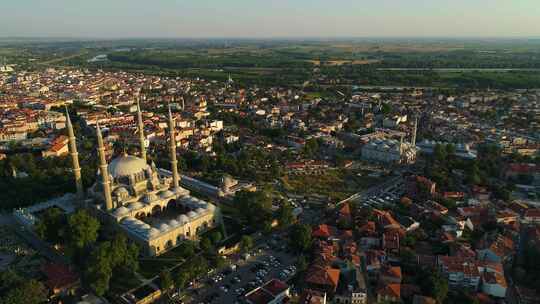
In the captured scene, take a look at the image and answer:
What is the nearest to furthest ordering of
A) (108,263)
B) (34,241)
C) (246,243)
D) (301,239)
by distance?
(108,263), (301,239), (246,243), (34,241)

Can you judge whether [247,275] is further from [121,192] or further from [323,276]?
[121,192]

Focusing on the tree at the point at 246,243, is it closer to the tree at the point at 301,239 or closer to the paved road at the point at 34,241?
the tree at the point at 301,239

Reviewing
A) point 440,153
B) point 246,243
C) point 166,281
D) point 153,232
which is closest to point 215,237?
point 246,243

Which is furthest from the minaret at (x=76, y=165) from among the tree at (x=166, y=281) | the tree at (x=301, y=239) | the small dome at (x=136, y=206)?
the tree at (x=301, y=239)

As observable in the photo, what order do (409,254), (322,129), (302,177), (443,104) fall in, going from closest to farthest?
(409,254) → (302,177) → (322,129) → (443,104)

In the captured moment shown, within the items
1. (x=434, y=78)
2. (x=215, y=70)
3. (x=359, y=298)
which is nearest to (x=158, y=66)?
(x=215, y=70)

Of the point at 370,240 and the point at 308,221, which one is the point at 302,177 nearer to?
the point at 308,221

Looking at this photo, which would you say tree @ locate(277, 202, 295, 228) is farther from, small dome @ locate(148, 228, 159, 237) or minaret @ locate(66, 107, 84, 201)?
minaret @ locate(66, 107, 84, 201)
